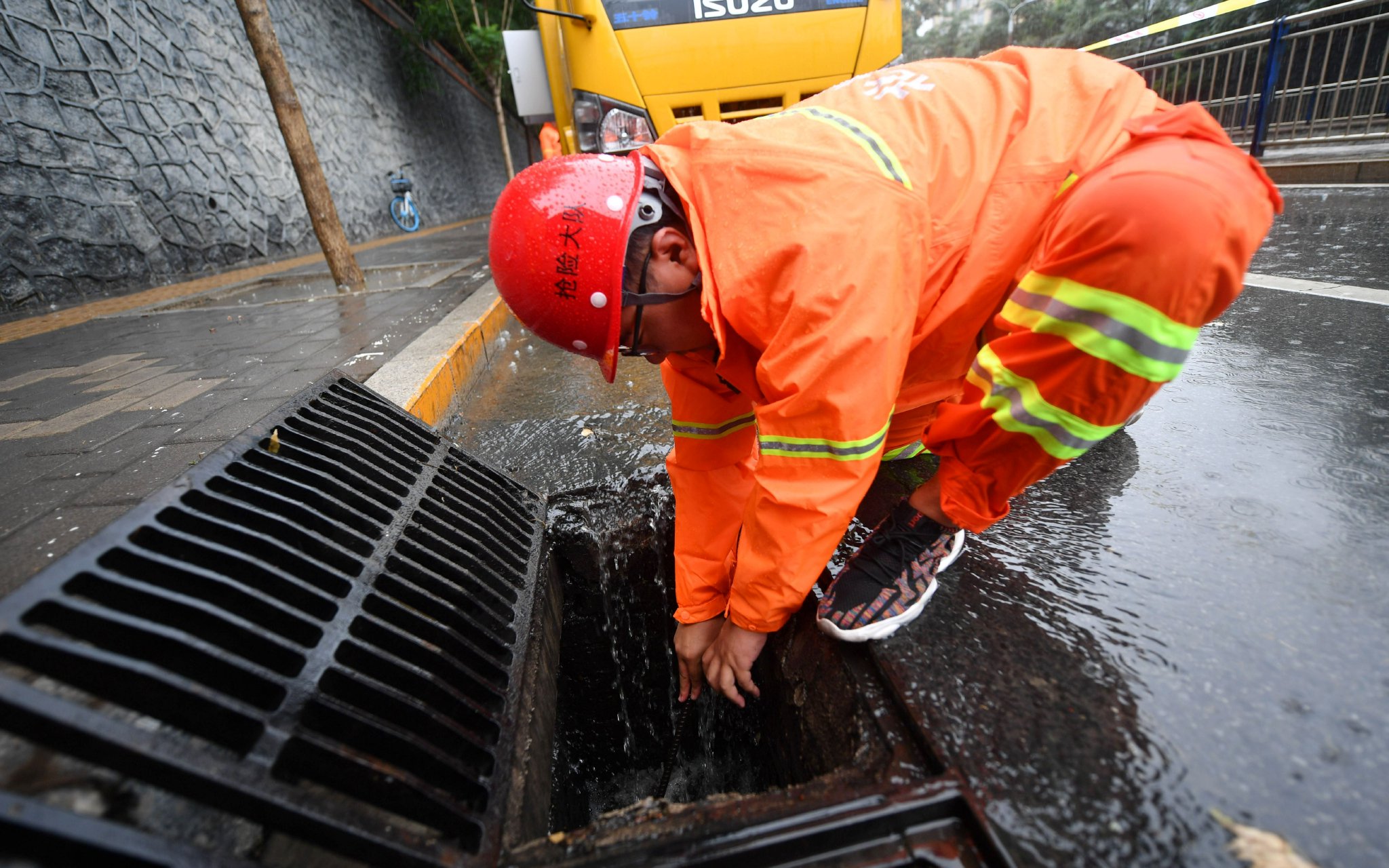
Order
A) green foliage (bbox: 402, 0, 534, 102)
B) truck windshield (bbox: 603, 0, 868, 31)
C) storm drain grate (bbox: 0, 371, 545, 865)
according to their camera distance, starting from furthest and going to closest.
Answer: green foliage (bbox: 402, 0, 534, 102) → truck windshield (bbox: 603, 0, 868, 31) → storm drain grate (bbox: 0, 371, 545, 865)

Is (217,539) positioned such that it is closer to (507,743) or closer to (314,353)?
(507,743)

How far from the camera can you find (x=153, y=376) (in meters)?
2.97

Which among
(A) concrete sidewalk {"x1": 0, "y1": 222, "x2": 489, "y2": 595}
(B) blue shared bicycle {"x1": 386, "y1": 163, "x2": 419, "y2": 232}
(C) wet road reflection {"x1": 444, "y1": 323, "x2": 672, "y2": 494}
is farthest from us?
(B) blue shared bicycle {"x1": 386, "y1": 163, "x2": 419, "y2": 232}

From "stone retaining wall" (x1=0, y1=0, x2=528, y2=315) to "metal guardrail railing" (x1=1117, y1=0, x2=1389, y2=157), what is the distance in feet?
37.1

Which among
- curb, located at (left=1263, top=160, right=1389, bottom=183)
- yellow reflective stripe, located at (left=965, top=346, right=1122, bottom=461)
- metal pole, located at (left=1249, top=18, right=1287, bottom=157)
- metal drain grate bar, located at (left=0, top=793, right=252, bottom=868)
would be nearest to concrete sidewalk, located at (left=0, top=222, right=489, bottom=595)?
metal drain grate bar, located at (left=0, top=793, right=252, bottom=868)

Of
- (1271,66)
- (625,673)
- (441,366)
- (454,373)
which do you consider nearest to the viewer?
(625,673)

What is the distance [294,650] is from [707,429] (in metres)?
0.94

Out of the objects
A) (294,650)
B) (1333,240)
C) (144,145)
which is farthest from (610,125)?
(144,145)

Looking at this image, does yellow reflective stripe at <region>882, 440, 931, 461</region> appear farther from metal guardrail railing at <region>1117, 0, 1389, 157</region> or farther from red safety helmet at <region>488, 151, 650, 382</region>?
metal guardrail railing at <region>1117, 0, 1389, 157</region>

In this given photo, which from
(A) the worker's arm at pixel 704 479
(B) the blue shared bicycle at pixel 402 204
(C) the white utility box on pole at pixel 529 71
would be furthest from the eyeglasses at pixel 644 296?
(B) the blue shared bicycle at pixel 402 204

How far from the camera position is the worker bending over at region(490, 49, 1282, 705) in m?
1.03

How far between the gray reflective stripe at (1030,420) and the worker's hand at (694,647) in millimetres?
775

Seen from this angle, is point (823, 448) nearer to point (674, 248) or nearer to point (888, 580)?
point (888, 580)

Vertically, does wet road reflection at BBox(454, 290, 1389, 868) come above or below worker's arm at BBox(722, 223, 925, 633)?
below
